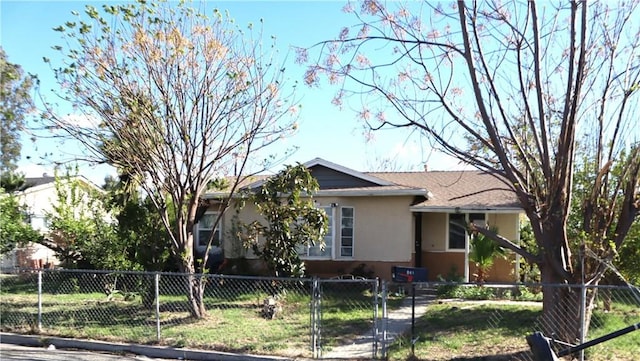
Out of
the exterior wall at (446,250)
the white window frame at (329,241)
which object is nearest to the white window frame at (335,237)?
the white window frame at (329,241)

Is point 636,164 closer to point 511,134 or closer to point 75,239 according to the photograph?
point 511,134

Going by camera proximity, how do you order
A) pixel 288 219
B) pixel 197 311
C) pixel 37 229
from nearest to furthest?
1. pixel 197 311
2. pixel 288 219
3. pixel 37 229

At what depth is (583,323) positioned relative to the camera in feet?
25.4

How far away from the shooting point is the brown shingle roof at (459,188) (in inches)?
622

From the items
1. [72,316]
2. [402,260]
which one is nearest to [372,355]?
[72,316]

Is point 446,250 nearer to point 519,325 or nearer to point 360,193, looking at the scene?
point 360,193

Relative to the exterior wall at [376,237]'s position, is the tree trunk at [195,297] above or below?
below

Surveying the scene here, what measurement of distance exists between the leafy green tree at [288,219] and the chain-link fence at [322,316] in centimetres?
61

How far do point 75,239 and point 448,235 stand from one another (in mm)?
10528

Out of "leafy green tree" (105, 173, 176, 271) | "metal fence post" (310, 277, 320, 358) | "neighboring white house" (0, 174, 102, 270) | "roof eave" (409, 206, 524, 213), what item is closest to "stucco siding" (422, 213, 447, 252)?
"roof eave" (409, 206, 524, 213)

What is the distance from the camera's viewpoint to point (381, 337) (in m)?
8.96

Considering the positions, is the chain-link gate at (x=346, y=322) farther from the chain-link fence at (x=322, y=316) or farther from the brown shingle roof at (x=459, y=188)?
the brown shingle roof at (x=459, y=188)

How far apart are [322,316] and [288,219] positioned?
2.77 metres

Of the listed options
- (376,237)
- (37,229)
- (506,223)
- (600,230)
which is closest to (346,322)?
(600,230)
